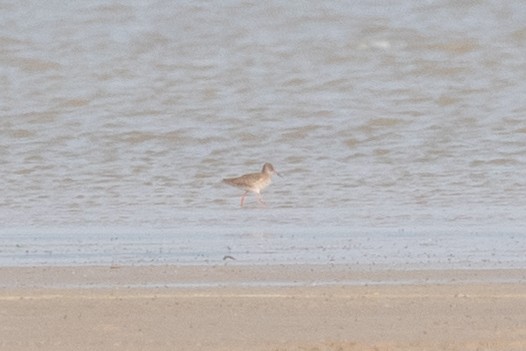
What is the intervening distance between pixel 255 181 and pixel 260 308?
188 inches

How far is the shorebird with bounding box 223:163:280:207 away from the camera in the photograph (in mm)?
12312

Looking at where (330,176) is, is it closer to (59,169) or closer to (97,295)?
(59,169)

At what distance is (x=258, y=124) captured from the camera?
15.9 metres

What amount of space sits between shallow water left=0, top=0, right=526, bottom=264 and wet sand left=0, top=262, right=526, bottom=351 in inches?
25.8

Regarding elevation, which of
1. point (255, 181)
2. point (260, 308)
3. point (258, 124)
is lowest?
point (258, 124)

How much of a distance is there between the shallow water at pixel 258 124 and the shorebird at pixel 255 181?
12 cm

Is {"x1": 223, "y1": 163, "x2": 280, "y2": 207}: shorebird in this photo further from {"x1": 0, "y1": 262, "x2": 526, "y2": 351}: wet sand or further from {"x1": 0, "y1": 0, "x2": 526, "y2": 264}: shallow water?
{"x1": 0, "y1": 262, "x2": 526, "y2": 351}: wet sand

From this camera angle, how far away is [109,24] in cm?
2080

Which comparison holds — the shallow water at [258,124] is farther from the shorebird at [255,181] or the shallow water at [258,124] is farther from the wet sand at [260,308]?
the wet sand at [260,308]

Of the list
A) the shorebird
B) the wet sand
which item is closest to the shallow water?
the shorebird

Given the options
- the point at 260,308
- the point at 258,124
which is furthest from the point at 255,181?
the point at 260,308

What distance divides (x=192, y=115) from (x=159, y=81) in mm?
1734

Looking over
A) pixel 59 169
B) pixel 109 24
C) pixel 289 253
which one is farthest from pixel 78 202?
pixel 109 24

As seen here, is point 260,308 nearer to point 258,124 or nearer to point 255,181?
point 255,181
